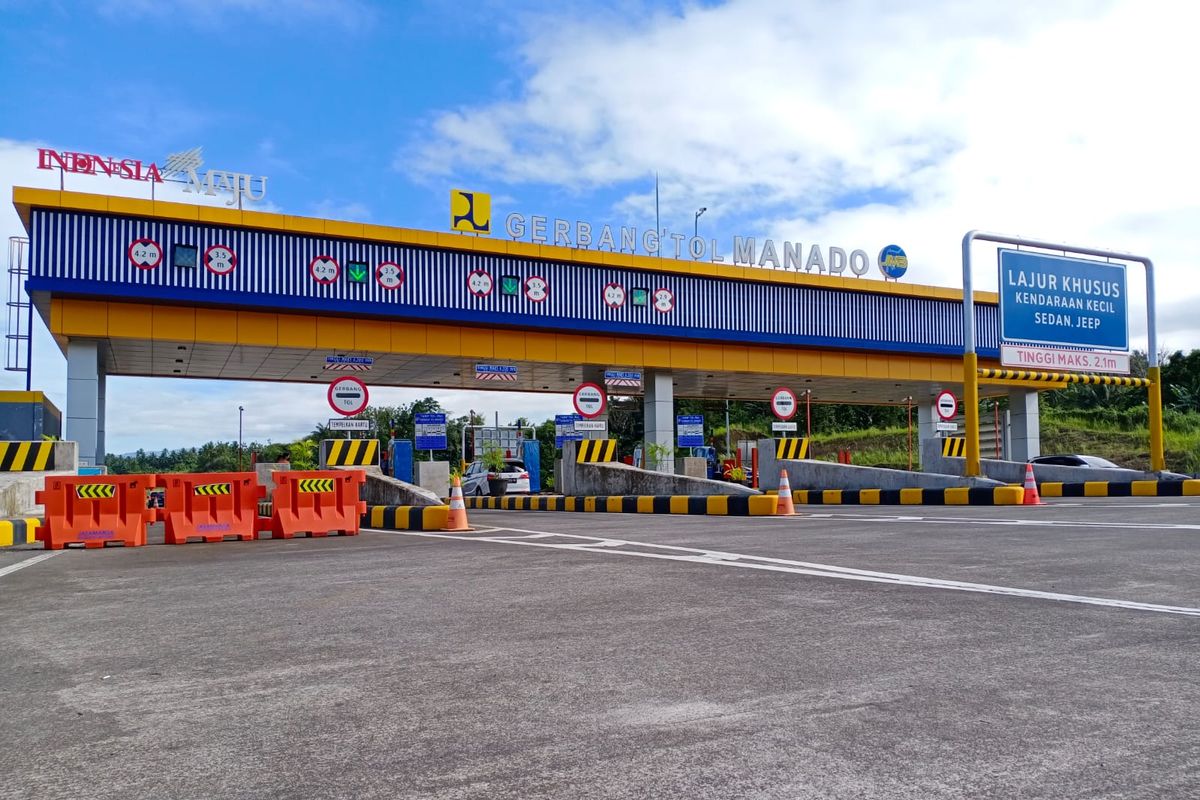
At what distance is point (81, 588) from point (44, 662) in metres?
3.26

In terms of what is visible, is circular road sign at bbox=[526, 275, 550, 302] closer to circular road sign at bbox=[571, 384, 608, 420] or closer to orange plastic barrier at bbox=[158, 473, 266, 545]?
circular road sign at bbox=[571, 384, 608, 420]

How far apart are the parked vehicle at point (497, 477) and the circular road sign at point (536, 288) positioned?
5.49m

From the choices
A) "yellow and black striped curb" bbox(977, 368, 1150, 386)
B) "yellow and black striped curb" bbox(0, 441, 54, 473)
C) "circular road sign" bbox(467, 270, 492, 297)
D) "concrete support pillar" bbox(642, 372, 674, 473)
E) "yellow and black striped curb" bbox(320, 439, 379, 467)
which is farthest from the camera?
"concrete support pillar" bbox(642, 372, 674, 473)

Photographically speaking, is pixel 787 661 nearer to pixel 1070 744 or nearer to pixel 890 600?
pixel 1070 744

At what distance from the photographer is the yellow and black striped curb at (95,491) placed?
11945mm

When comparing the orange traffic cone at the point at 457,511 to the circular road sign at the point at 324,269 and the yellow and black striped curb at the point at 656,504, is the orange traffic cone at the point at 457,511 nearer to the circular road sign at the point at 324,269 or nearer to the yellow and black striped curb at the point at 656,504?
the yellow and black striped curb at the point at 656,504

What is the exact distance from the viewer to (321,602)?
6184 mm

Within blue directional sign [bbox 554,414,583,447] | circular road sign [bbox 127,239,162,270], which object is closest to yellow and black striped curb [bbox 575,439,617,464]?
blue directional sign [bbox 554,414,583,447]

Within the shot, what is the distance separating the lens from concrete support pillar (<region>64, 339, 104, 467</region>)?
70.9 ft

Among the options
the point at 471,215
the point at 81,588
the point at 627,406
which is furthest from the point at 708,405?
the point at 81,588

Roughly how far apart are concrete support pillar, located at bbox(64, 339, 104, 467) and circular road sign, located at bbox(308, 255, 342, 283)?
5515 millimetres

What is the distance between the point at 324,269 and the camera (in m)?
24.2

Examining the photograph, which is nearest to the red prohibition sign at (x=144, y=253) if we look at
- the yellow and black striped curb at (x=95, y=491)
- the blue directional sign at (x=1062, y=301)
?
the yellow and black striped curb at (x=95, y=491)

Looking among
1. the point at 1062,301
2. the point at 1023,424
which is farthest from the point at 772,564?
the point at 1023,424
